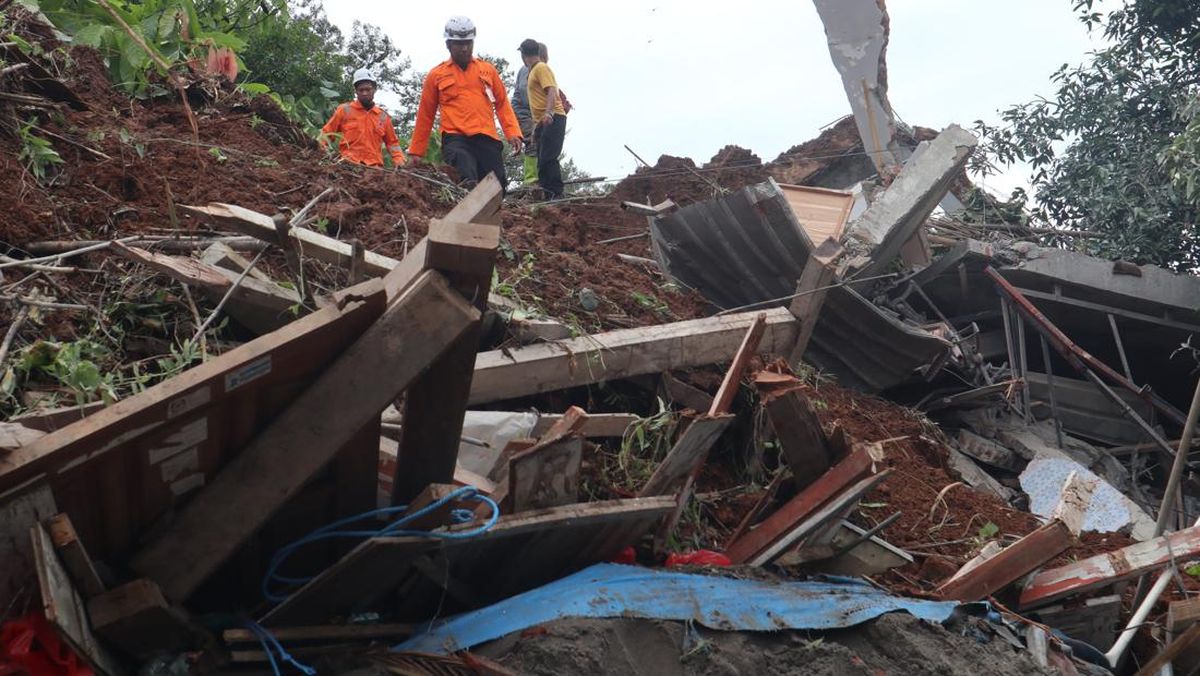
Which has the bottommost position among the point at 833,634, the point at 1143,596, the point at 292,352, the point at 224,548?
the point at 1143,596

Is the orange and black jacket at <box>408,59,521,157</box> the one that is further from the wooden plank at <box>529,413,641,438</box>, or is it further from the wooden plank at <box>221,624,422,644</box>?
the wooden plank at <box>221,624,422,644</box>

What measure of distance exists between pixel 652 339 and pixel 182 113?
12.0 ft

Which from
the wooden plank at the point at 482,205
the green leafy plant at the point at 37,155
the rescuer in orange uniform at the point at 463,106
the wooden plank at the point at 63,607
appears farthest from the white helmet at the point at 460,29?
the wooden plank at the point at 63,607

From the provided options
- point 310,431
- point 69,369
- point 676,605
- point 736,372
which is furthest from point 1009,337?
point 69,369

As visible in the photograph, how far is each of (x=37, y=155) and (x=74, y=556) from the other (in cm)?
300

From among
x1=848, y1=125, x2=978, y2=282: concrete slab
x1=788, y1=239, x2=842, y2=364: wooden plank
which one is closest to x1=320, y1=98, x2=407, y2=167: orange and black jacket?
x1=848, y1=125, x2=978, y2=282: concrete slab

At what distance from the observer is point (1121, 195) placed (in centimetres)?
1170

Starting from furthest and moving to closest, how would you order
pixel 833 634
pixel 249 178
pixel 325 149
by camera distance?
pixel 325 149 < pixel 249 178 < pixel 833 634

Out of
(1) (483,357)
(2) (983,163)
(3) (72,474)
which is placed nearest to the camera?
(3) (72,474)

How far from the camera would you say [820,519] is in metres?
4.95

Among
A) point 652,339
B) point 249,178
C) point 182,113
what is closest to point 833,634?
point 652,339

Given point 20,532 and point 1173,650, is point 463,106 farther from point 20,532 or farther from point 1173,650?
point 20,532

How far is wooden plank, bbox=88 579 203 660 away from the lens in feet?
9.75

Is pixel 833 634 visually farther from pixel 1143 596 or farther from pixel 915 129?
pixel 915 129
